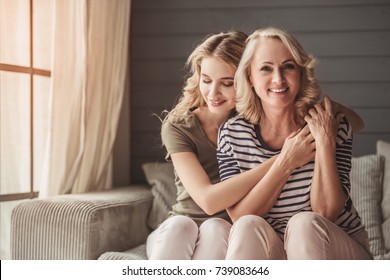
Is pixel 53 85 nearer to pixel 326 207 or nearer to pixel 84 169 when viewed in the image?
pixel 84 169

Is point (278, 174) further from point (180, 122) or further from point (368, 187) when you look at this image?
point (368, 187)

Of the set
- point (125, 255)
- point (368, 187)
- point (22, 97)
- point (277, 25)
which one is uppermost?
point (277, 25)

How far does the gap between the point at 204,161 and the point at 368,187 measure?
58 centimetres

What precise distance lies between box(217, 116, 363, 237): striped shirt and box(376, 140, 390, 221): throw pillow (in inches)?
19.9

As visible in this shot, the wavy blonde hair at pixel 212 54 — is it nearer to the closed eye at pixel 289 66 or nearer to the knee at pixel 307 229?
the closed eye at pixel 289 66

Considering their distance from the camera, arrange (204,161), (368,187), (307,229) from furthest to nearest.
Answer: (368,187) → (204,161) → (307,229)

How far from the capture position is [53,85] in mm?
1567

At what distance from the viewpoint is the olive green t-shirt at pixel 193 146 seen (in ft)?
4.07

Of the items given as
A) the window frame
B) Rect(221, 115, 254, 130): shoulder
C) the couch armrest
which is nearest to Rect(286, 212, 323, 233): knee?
Rect(221, 115, 254, 130): shoulder

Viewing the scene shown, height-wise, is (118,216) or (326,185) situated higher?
(326,185)

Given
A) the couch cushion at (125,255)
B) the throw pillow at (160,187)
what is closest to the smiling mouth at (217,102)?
the couch cushion at (125,255)

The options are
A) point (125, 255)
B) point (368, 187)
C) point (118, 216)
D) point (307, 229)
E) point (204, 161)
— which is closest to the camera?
point (307, 229)

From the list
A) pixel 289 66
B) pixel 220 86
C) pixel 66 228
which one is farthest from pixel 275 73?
pixel 66 228

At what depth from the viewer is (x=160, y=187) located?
1677 mm
